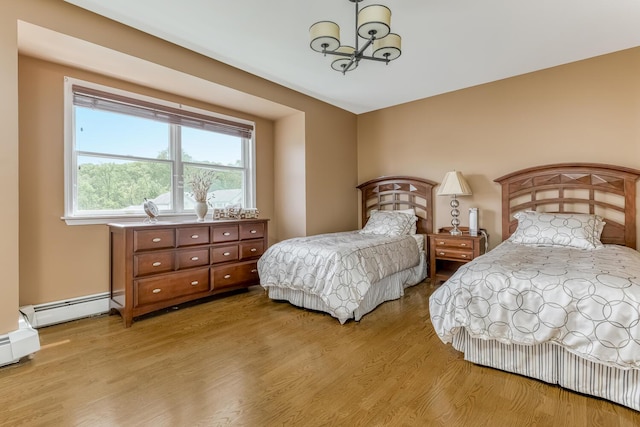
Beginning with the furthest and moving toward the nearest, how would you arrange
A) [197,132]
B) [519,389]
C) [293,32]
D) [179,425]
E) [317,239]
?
1. [197,132]
2. [317,239]
3. [293,32]
4. [519,389]
5. [179,425]

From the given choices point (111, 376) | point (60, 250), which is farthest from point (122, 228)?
point (111, 376)

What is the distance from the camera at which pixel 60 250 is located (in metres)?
2.90

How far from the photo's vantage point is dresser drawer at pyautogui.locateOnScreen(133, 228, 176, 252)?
2.86m

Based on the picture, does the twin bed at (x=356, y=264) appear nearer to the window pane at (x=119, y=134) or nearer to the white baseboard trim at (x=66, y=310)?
the white baseboard trim at (x=66, y=310)

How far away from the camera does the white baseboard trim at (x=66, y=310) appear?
2714 mm

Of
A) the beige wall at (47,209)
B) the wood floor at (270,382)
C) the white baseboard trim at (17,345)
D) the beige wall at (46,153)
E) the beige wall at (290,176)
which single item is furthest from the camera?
the beige wall at (290,176)

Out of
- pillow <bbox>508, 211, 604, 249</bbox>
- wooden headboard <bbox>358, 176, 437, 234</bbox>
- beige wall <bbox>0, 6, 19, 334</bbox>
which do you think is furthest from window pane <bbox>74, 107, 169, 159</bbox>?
pillow <bbox>508, 211, 604, 249</bbox>

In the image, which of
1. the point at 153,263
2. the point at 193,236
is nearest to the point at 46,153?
the point at 153,263

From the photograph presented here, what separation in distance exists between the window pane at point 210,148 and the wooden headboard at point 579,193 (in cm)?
342

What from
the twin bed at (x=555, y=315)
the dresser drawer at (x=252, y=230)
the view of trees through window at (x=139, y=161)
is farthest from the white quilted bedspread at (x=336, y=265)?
the view of trees through window at (x=139, y=161)

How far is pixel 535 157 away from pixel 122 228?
14.6 feet

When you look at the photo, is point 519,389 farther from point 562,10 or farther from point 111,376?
point 562,10

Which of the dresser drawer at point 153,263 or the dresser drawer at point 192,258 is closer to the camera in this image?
the dresser drawer at point 153,263

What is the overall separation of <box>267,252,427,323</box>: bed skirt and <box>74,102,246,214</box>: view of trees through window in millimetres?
1617
